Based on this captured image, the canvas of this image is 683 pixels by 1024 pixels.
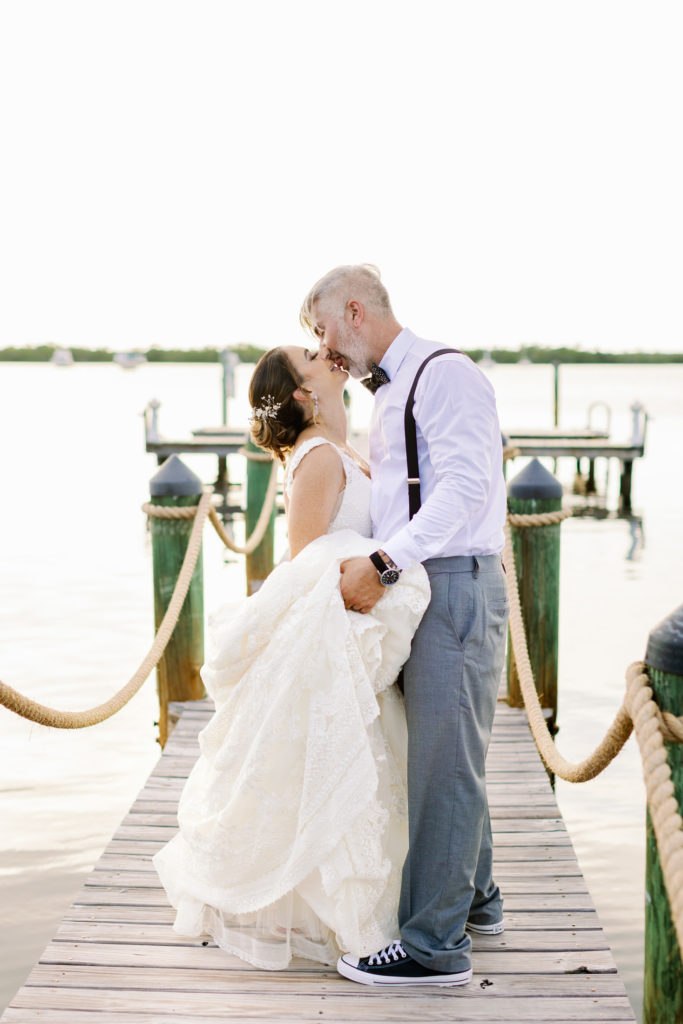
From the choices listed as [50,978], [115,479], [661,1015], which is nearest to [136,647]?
[50,978]

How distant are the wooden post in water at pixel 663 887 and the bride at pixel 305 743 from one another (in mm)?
884

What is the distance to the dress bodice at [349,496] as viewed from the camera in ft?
10.3

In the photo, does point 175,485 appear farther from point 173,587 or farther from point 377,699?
point 377,699

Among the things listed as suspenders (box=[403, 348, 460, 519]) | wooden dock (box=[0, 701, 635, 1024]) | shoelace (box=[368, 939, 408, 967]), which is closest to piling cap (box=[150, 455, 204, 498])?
wooden dock (box=[0, 701, 635, 1024])

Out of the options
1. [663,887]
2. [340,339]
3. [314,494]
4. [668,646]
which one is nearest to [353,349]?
[340,339]

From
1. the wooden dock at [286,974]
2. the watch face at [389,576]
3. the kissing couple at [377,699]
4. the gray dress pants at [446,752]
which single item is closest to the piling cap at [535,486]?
the wooden dock at [286,974]

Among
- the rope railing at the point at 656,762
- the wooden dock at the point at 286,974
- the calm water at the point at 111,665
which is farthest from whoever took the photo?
the calm water at the point at 111,665

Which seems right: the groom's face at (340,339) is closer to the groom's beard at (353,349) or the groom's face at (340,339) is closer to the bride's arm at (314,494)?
the groom's beard at (353,349)

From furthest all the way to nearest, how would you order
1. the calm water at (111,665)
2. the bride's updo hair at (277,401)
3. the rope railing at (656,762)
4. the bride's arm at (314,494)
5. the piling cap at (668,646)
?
1. the calm water at (111,665)
2. the bride's updo hair at (277,401)
3. the bride's arm at (314,494)
4. the piling cap at (668,646)
5. the rope railing at (656,762)

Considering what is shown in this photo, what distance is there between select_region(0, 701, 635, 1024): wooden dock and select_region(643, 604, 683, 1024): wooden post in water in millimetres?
716

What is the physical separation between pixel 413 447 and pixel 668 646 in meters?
1.05

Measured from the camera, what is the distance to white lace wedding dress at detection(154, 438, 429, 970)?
9.25ft

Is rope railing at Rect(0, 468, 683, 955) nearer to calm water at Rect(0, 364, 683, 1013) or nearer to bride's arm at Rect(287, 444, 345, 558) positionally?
bride's arm at Rect(287, 444, 345, 558)

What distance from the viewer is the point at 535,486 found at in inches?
206
